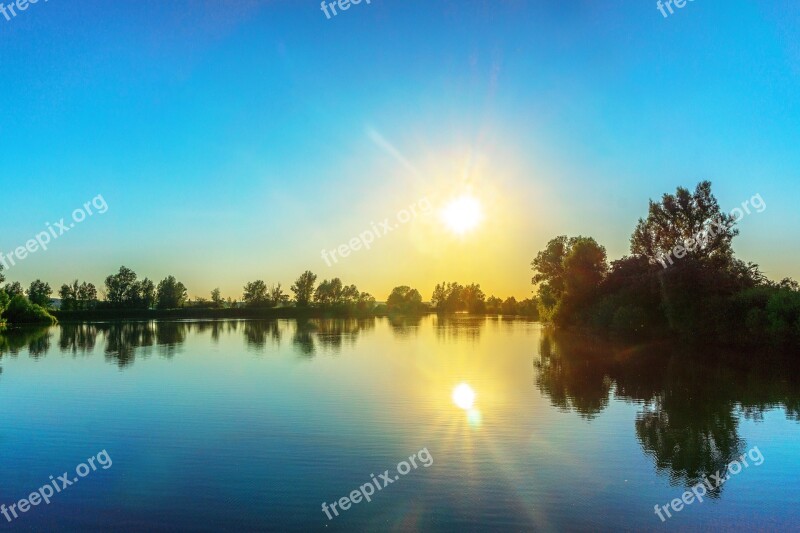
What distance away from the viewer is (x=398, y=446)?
1456 cm

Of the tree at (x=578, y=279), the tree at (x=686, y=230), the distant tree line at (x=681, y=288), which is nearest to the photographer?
the distant tree line at (x=681, y=288)

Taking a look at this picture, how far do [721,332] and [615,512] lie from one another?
39.9 m

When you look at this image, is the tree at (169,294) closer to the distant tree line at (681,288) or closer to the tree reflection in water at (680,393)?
the distant tree line at (681,288)

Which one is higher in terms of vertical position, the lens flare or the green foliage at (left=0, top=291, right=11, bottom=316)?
the green foliage at (left=0, top=291, right=11, bottom=316)

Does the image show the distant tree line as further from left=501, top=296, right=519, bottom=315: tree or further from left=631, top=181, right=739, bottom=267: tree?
left=501, top=296, right=519, bottom=315: tree

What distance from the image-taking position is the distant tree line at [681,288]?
40.4 meters

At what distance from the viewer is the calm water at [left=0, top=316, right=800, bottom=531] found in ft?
33.1

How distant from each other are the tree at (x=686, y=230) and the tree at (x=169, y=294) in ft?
444

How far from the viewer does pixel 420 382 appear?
1025 inches

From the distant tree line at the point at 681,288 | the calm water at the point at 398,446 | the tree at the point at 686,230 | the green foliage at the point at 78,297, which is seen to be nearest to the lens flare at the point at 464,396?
the calm water at the point at 398,446

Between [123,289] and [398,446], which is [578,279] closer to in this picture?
[398,446]

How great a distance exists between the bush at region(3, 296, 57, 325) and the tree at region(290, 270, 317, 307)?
81.3m

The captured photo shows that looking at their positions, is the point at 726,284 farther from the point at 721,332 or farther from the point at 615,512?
the point at 615,512

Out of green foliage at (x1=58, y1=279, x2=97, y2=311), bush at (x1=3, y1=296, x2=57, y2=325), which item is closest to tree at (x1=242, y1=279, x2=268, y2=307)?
green foliage at (x1=58, y1=279, x2=97, y2=311)
